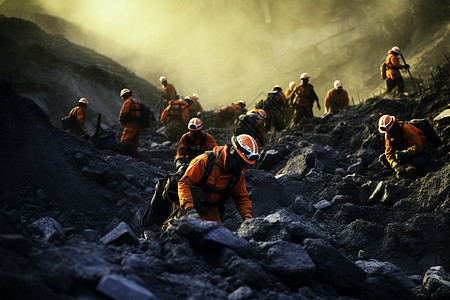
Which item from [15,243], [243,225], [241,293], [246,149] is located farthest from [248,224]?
[15,243]

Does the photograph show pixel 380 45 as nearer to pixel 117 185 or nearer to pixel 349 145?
pixel 349 145

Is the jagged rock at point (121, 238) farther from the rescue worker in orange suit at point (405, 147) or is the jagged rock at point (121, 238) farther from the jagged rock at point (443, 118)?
the jagged rock at point (443, 118)

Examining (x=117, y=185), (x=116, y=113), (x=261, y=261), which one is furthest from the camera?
(x=116, y=113)

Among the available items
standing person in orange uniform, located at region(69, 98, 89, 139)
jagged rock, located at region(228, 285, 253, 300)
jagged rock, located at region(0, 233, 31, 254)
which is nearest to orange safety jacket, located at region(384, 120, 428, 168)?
jagged rock, located at region(228, 285, 253, 300)

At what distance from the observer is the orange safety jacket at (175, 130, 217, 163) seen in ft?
20.2

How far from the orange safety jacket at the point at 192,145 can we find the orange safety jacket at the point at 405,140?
315 cm

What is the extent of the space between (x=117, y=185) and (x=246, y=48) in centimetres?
3643

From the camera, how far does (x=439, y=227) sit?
16.3 ft

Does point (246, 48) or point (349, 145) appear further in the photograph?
point (246, 48)

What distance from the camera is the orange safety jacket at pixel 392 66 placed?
1167 centimetres

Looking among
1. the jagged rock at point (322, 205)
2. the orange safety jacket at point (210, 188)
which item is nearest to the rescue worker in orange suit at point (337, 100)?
the jagged rock at point (322, 205)

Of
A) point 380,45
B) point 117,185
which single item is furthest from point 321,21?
point 117,185

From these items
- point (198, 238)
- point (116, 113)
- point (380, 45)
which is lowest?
point (198, 238)

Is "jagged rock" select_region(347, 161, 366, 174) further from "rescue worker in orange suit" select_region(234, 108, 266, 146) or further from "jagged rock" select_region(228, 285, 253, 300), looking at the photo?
"jagged rock" select_region(228, 285, 253, 300)
